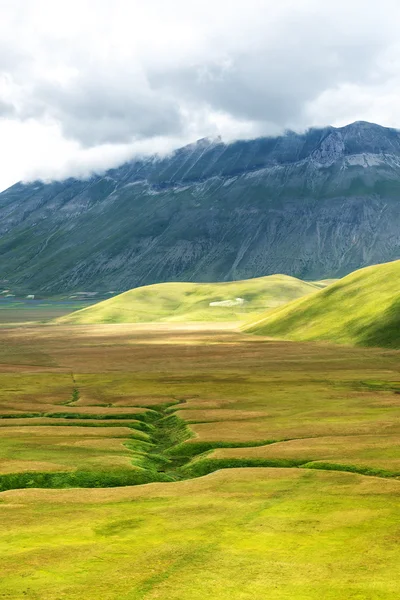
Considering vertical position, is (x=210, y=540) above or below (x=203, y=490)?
above

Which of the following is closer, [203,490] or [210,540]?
[210,540]

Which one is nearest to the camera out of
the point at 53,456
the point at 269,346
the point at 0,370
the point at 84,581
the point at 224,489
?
the point at 84,581

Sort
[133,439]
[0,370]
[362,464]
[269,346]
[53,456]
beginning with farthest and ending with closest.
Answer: [269,346]
[0,370]
[133,439]
[53,456]
[362,464]

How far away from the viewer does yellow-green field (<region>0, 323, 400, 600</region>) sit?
98.6 feet

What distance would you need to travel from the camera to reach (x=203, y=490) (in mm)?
48938

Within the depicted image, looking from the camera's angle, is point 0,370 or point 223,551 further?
point 0,370

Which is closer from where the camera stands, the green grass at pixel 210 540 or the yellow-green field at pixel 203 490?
the green grass at pixel 210 540

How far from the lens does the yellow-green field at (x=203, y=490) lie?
30062mm

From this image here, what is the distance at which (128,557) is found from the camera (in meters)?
33.5

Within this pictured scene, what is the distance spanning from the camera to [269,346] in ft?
605

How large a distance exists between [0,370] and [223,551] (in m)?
120

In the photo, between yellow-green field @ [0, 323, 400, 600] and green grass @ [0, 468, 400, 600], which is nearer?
green grass @ [0, 468, 400, 600]

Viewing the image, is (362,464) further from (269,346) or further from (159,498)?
(269,346)

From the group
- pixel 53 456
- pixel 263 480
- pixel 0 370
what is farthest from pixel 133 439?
pixel 0 370
